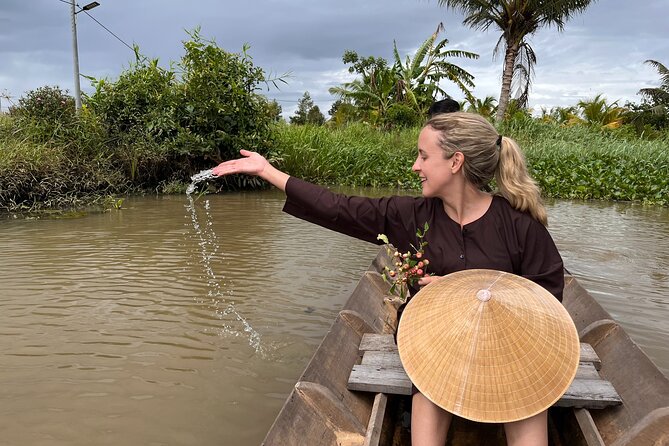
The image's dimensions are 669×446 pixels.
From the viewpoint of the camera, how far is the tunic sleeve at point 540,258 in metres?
1.80

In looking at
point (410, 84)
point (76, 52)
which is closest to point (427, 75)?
point (410, 84)

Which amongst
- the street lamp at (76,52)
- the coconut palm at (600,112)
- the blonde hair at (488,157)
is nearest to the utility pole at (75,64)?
the street lamp at (76,52)

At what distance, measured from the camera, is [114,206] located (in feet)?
25.6

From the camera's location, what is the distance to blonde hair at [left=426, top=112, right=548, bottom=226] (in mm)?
1848

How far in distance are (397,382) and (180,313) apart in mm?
1978

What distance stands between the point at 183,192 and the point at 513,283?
8.81 m

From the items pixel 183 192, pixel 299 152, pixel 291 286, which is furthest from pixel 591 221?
pixel 183 192

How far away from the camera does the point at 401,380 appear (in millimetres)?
1924

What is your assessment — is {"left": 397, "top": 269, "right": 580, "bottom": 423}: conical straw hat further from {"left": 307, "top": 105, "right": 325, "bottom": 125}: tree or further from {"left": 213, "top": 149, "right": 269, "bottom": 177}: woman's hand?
{"left": 307, "top": 105, "right": 325, "bottom": 125}: tree

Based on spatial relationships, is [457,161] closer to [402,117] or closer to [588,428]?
[588,428]

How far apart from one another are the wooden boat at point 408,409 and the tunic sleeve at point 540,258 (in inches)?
16.7

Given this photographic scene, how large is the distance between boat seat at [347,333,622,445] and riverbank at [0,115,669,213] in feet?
21.2

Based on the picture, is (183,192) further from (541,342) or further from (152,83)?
(541,342)

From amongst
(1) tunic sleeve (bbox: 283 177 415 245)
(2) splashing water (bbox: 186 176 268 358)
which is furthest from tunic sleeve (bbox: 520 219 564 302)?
(2) splashing water (bbox: 186 176 268 358)
